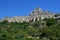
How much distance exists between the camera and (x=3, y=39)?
146ft

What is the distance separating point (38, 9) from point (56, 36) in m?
105

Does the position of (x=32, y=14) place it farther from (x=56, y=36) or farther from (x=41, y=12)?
(x=56, y=36)

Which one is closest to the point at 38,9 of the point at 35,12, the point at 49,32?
the point at 35,12

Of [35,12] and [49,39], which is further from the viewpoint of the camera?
[35,12]

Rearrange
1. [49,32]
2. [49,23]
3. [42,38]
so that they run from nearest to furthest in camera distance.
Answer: [42,38] → [49,32] → [49,23]

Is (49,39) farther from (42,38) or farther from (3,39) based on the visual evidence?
(3,39)

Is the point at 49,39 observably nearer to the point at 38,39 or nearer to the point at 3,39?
the point at 38,39

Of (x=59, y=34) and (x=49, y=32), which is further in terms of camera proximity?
(x=49, y=32)

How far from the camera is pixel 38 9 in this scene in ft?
489

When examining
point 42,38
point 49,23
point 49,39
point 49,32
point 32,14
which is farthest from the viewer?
point 32,14

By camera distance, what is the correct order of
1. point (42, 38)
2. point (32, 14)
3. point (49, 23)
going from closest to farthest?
point (42, 38) < point (49, 23) < point (32, 14)

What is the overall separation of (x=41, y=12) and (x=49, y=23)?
75.4 m

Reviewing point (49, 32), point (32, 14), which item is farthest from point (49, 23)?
point (32, 14)

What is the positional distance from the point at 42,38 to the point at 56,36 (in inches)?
106
